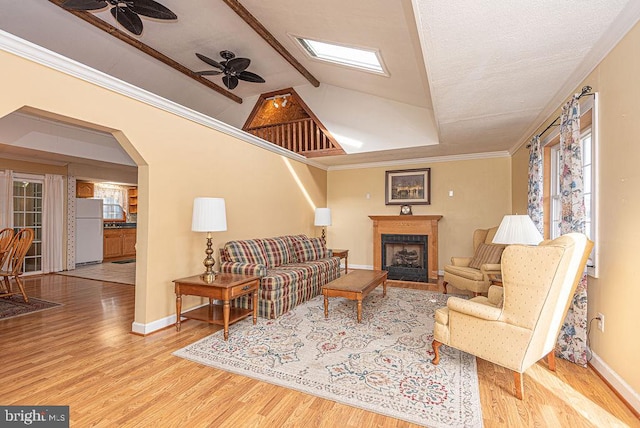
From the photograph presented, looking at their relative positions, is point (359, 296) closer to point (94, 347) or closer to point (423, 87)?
point (94, 347)

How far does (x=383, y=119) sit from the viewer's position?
5605 millimetres

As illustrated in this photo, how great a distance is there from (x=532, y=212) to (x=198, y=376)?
4045mm

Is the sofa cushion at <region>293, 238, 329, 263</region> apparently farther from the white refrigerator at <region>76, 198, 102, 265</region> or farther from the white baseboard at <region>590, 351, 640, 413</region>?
the white refrigerator at <region>76, 198, 102, 265</region>

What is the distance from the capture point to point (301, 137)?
20.7 feet

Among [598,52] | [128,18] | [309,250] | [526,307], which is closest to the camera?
[526,307]

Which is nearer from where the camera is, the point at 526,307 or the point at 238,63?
the point at 526,307

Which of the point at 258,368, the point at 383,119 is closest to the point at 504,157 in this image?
the point at 383,119

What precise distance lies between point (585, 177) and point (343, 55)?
10.5ft

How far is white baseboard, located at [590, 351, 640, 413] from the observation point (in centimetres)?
192

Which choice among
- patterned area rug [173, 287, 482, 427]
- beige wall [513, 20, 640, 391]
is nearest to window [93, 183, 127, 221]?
patterned area rug [173, 287, 482, 427]

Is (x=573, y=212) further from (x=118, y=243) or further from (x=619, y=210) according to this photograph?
(x=118, y=243)

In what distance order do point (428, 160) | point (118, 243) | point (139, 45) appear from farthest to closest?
point (118, 243) → point (428, 160) → point (139, 45)
